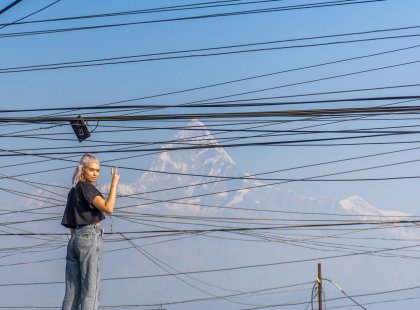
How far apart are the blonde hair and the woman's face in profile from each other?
0.03m

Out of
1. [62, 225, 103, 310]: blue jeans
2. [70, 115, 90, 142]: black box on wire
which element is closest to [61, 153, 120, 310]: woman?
[62, 225, 103, 310]: blue jeans

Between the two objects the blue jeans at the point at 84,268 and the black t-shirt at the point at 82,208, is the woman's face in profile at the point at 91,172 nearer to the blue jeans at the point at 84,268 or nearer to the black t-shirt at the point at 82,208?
the black t-shirt at the point at 82,208

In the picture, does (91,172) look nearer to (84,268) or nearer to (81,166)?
(81,166)

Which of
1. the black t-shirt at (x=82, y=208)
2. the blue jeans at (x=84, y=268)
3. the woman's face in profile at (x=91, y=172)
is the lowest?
the blue jeans at (x=84, y=268)

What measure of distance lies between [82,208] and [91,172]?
337 mm

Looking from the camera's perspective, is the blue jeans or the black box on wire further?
the black box on wire

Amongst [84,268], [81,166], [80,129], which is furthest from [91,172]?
[80,129]

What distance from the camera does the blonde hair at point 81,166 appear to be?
9273mm

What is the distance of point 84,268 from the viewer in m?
9.27

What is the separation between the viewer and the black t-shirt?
363 inches

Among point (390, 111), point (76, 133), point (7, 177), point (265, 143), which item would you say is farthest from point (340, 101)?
point (7, 177)

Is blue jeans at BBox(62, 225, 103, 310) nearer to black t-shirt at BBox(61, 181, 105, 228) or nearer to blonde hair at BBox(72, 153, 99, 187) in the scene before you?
black t-shirt at BBox(61, 181, 105, 228)

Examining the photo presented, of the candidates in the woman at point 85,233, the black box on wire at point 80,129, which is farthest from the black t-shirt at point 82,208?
the black box on wire at point 80,129

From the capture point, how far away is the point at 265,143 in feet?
60.8
